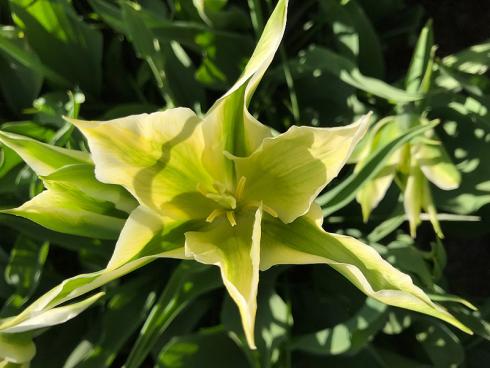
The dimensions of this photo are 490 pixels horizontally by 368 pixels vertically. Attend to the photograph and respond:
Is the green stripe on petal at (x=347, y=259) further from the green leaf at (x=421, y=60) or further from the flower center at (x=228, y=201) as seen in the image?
the green leaf at (x=421, y=60)

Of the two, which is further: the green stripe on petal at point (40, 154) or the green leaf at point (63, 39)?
the green leaf at point (63, 39)

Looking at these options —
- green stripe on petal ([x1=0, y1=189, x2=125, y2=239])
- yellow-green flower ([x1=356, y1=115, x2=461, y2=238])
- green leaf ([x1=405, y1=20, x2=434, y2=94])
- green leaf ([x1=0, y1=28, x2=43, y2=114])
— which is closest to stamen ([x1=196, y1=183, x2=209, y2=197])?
green stripe on petal ([x1=0, y1=189, x2=125, y2=239])

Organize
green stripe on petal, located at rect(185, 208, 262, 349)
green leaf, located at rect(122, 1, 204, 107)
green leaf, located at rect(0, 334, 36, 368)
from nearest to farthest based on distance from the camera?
green stripe on petal, located at rect(185, 208, 262, 349) < green leaf, located at rect(0, 334, 36, 368) < green leaf, located at rect(122, 1, 204, 107)

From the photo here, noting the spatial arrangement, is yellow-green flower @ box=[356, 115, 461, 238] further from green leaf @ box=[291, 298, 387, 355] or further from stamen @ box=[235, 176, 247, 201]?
stamen @ box=[235, 176, 247, 201]

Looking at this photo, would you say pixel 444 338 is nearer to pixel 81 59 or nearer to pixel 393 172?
pixel 393 172

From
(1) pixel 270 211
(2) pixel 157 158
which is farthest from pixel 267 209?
(2) pixel 157 158

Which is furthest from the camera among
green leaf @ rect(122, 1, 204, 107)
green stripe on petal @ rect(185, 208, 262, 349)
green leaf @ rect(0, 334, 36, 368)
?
green leaf @ rect(122, 1, 204, 107)

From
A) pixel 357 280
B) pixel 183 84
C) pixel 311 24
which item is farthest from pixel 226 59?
pixel 357 280

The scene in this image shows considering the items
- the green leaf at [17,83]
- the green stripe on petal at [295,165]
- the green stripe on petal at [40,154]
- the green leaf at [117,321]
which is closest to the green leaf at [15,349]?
the green leaf at [117,321]
